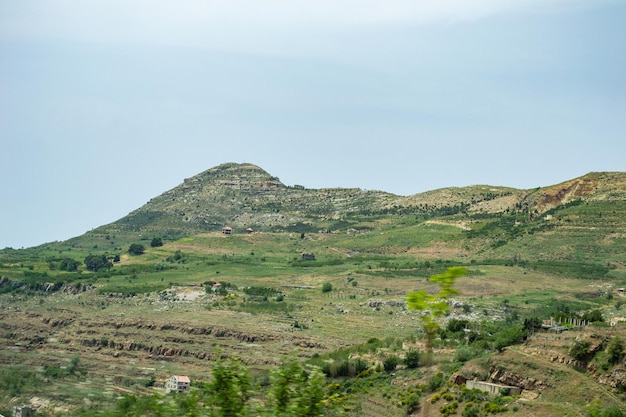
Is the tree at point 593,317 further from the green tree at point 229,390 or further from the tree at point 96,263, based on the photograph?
the tree at point 96,263

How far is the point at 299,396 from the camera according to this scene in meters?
12.8

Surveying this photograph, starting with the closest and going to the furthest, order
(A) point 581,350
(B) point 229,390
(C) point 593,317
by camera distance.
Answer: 1. (B) point 229,390
2. (A) point 581,350
3. (C) point 593,317

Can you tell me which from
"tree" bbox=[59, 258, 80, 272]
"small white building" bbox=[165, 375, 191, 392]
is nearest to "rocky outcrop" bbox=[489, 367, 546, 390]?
"small white building" bbox=[165, 375, 191, 392]

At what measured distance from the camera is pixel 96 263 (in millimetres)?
107000

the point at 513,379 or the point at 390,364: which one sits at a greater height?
the point at 513,379

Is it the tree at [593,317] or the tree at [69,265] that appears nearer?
the tree at [593,317]

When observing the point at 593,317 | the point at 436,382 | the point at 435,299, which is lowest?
the point at 436,382

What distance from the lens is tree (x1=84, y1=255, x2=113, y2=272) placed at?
105875mm

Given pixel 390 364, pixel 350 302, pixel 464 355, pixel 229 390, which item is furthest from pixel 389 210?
pixel 229 390

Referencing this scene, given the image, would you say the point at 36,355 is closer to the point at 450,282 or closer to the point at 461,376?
the point at 461,376

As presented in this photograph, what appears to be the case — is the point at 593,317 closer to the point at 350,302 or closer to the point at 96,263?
the point at 350,302

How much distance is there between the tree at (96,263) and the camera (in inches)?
4168

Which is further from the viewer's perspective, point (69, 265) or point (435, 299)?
point (69, 265)

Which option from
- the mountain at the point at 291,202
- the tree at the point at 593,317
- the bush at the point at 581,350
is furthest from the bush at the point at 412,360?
the mountain at the point at 291,202
